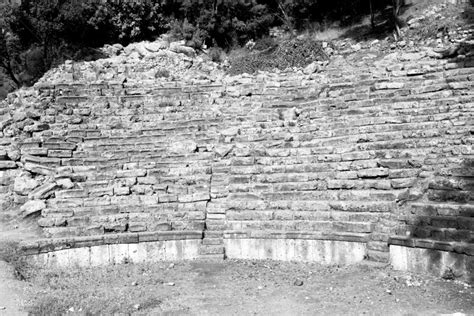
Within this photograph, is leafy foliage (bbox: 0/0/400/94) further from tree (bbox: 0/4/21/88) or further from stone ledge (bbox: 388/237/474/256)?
stone ledge (bbox: 388/237/474/256)

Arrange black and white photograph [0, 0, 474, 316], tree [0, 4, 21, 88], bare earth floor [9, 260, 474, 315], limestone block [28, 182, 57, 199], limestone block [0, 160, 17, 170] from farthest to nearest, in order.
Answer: tree [0, 4, 21, 88] → limestone block [0, 160, 17, 170] → limestone block [28, 182, 57, 199] → black and white photograph [0, 0, 474, 316] → bare earth floor [9, 260, 474, 315]

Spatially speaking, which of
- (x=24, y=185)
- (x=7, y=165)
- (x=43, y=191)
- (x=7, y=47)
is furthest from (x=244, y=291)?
(x=7, y=47)

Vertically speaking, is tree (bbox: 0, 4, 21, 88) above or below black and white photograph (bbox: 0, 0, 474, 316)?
above

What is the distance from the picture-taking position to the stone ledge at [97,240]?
8.41 m

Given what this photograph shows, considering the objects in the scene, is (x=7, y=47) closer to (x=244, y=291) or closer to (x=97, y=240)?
(x=97, y=240)

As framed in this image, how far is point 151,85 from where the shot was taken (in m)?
14.6

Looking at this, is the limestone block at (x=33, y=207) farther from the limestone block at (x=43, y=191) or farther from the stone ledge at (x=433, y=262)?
the stone ledge at (x=433, y=262)

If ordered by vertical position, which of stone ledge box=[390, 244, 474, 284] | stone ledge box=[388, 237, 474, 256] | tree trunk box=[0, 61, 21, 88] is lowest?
stone ledge box=[390, 244, 474, 284]

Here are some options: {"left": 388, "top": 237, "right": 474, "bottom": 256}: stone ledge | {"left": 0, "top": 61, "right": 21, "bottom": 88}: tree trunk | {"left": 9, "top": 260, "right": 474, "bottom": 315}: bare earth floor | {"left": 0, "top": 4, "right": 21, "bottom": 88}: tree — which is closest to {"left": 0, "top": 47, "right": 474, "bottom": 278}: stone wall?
{"left": 388, "top": 237, "right": 474, "bottom": 256}: stone ledge

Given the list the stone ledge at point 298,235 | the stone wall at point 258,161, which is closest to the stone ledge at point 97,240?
the stone wall at point 258,161

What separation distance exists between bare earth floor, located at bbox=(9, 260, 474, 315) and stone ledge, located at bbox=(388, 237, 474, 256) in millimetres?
435

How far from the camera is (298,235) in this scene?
8.16 metres

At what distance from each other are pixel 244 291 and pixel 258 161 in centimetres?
353

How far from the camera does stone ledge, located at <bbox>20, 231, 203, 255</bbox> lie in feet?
27.6
